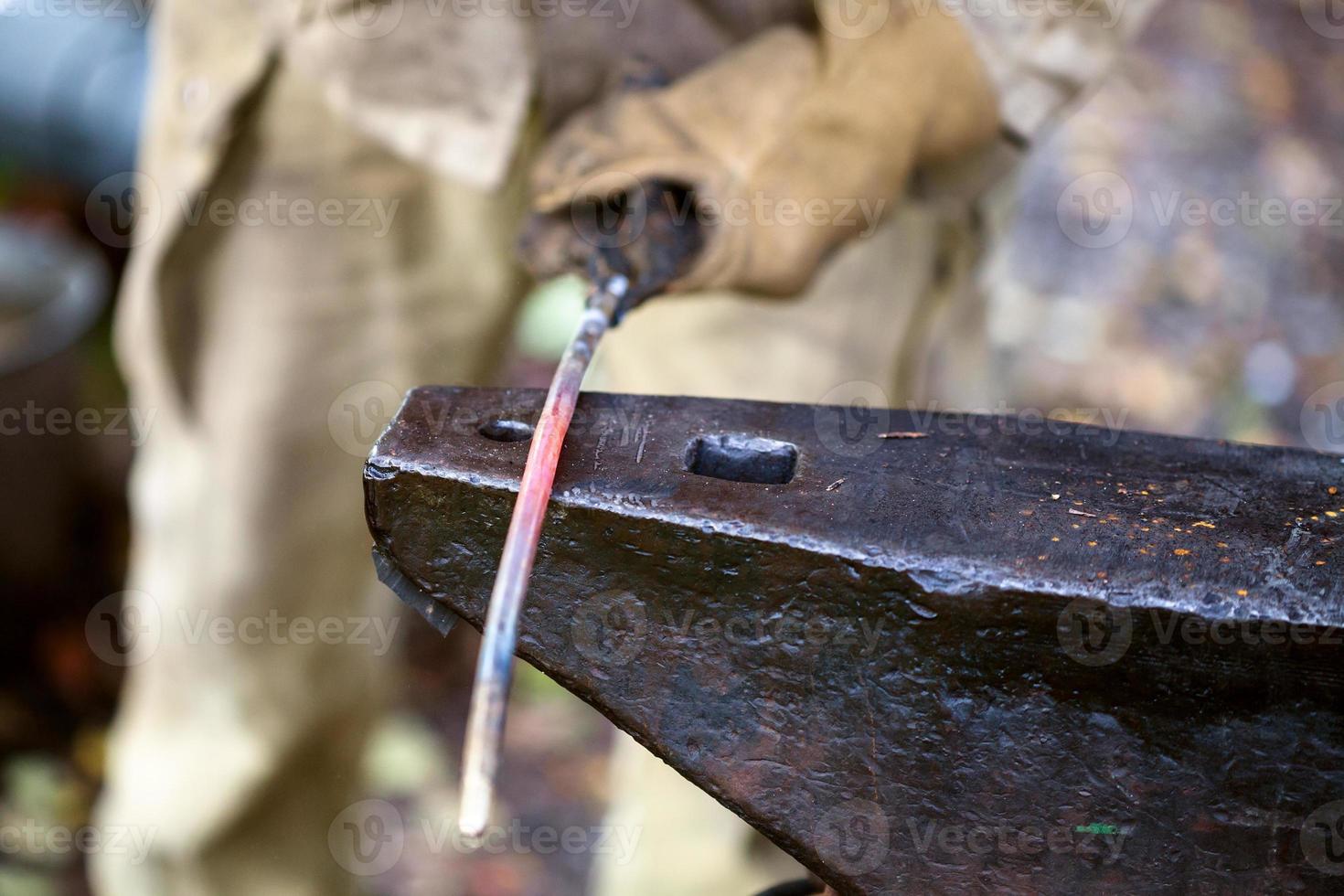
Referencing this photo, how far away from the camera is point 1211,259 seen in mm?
3004

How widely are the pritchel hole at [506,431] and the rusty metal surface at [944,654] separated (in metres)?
0.02

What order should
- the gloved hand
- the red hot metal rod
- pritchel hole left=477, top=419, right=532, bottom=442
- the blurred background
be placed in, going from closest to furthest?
the red hot metal rod
pritchel hole left=477, top=419, right=532, bottom=442
the gloved hand
the blurred background

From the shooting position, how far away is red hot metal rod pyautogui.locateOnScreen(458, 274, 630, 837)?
505mm

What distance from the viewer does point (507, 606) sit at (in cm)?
54

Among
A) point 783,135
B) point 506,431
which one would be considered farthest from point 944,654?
point 783,135

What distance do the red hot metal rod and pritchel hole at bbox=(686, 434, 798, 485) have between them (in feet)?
0.26

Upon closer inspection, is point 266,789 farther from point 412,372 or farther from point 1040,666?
point 1040,666

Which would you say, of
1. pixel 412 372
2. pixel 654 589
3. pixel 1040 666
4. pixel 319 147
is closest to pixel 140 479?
pixel 412 372

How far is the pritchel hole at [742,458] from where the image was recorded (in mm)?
696

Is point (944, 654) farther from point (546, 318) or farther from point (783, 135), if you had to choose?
point (546, 318)

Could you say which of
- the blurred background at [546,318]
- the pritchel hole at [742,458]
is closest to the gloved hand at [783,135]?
the pritchel hole at [742,458]

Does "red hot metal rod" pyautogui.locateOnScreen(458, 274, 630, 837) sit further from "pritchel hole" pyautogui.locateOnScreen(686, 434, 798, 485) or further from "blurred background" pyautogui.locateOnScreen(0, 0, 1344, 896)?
"blurred background" pyautogui.locateOnScreen(0, 0, 1344, 896)

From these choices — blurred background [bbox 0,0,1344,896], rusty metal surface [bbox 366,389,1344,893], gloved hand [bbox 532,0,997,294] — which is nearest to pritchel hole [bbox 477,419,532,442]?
rusty metal surface [bbox 366,389,1344,893]

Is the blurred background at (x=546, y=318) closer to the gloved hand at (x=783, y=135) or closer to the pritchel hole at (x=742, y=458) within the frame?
the gloved hand at (x=783, y=135)
